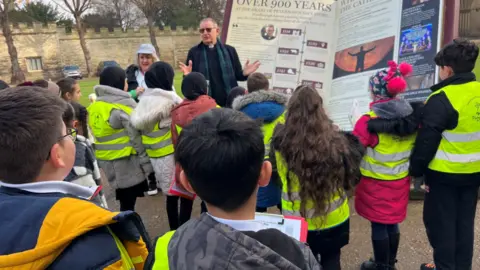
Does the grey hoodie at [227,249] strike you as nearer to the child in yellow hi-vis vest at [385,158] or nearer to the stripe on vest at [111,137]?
the child in yellow hi-vis vest at [385,158]

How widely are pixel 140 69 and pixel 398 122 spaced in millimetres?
3579

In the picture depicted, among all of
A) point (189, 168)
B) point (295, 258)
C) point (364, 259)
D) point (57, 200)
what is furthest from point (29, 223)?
point (364, 259)

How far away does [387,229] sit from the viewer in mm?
2971

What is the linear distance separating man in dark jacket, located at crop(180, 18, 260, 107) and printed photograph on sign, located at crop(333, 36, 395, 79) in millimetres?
981

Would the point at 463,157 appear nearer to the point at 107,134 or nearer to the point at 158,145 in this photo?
the point at 158,145

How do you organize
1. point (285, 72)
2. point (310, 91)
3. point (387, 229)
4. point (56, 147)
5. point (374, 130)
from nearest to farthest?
point (56, 147)
point (310, 91)
point (374, 130)
point (387, 229)
point (285, 72)

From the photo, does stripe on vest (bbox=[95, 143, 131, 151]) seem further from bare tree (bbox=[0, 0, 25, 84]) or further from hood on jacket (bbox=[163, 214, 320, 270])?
bare tree (bbox=[0, 0, 25, 84])

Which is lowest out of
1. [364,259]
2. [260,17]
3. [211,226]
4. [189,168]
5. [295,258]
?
[364,259]

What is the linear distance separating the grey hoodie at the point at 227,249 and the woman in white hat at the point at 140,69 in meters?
3.82

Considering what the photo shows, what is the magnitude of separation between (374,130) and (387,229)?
2.77 feet

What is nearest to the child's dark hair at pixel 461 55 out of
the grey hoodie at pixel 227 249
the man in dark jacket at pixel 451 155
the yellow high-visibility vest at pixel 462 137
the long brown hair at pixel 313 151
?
the man in dark jacket at pixel 451 155

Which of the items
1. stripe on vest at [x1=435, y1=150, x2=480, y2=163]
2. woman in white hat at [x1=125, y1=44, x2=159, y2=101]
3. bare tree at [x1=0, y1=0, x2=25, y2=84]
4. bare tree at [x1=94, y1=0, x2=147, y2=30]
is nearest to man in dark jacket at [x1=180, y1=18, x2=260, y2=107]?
woman in white hat at [x1=125, y1=44, x2=159, y2=101]

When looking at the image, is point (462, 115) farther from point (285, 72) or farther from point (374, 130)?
point (285, 72)

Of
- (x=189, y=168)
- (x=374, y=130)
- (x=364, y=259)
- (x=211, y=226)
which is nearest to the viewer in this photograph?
(x=211, y=226)
